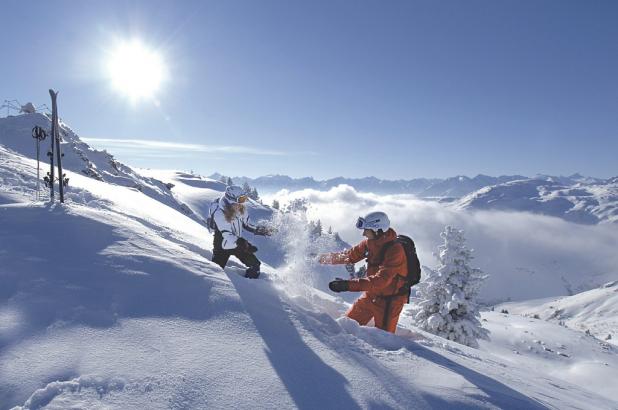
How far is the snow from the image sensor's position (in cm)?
312

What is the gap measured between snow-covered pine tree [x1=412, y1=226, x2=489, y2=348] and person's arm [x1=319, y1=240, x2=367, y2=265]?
54.8 feet

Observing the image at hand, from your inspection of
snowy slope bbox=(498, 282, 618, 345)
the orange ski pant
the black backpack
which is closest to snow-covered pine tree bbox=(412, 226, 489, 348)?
the orange ski pant

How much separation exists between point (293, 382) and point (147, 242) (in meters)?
4.47

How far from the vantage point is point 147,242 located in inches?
268

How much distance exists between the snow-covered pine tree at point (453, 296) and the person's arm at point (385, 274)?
17562mm

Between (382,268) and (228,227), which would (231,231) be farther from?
(382,268)

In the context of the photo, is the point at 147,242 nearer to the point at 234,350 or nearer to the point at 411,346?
the point at 234,350

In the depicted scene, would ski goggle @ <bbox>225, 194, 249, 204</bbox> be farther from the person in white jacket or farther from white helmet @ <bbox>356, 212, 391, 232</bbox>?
white helmet @ <bbox>356, 212, 391, 232</bbox>

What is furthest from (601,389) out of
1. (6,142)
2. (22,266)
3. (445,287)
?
→ (6,142)

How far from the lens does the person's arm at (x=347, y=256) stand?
7.64 meters

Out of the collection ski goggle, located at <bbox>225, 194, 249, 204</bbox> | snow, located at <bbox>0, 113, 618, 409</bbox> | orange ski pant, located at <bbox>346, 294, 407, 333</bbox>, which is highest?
ski goggle, located at <bbox>225, 194, 249, 204</bbox>

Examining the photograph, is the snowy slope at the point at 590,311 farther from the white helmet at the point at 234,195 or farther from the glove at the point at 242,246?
the white helmet at the point at 234,195

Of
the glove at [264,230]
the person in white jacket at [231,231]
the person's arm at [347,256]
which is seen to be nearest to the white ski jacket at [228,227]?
the person in white jacket at [231,231]

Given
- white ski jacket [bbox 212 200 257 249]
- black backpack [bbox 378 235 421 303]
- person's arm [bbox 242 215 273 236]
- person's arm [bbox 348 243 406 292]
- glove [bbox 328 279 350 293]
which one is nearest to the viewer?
glove [bbox 328 279 350 293]
